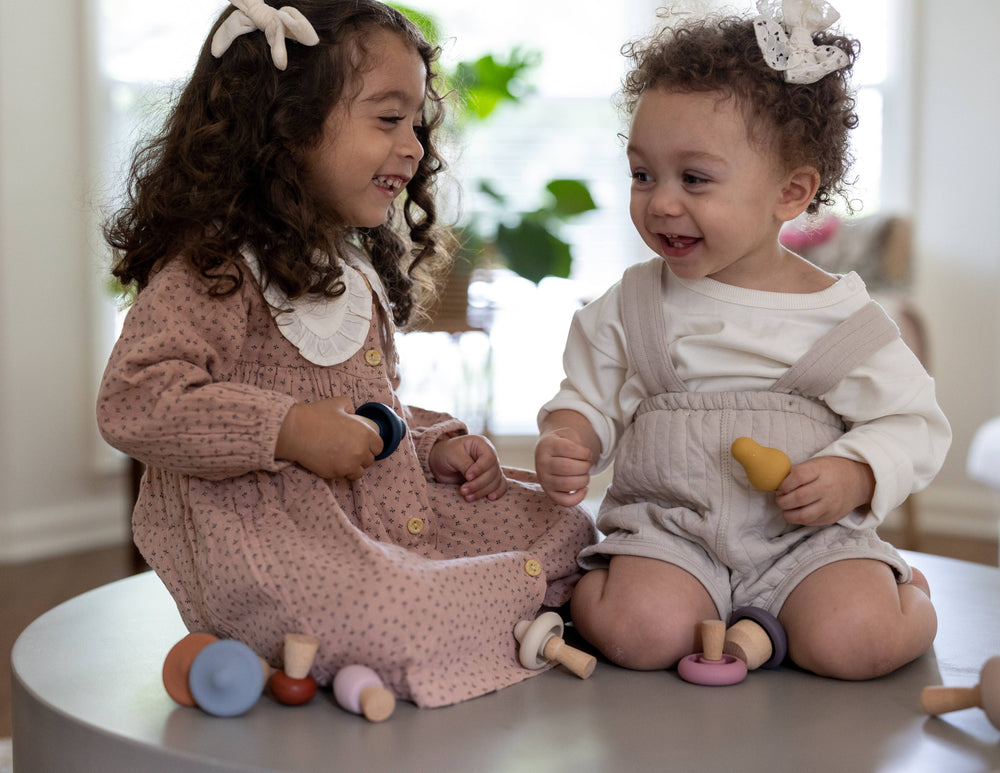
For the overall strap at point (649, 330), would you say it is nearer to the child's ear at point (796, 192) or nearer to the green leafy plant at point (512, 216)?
the child's ear at point (796, 192)

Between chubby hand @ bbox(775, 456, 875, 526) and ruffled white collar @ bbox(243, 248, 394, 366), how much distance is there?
0.40m

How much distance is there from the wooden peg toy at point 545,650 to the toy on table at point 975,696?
0.82 ft

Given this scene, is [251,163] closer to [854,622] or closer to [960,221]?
[854,622]

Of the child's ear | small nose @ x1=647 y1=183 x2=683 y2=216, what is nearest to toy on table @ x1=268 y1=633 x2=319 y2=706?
small nose @ x1=647 y1=183 x2=683 y2=216

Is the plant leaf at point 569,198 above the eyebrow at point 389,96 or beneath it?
beneath

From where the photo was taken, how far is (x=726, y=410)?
3.17 ft

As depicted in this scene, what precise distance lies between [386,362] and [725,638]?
0.43m

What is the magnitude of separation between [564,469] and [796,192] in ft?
1.11

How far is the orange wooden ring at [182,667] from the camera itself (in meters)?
0.79

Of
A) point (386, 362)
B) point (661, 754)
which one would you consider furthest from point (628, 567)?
point (386, 362)

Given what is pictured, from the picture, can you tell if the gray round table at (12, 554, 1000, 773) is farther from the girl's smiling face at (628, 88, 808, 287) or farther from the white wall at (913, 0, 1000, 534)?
the white wall at (913, 0, 1000, 534)

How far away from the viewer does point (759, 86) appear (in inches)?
37.5

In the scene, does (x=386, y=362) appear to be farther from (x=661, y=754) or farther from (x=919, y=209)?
(x=919, y=209)

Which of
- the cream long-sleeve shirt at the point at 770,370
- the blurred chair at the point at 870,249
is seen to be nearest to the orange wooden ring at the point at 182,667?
the cream long-sleeve shirt at the point at 770,370
